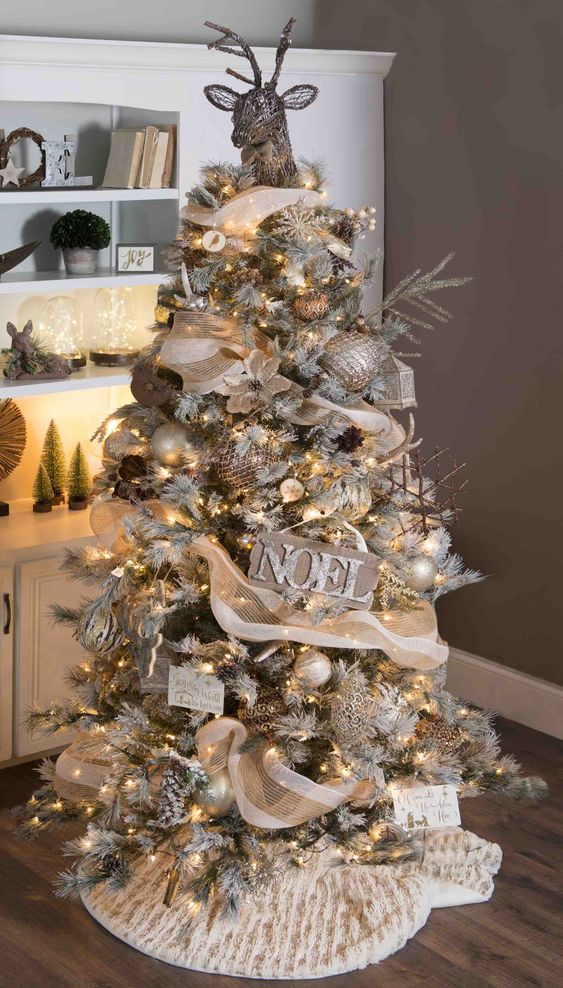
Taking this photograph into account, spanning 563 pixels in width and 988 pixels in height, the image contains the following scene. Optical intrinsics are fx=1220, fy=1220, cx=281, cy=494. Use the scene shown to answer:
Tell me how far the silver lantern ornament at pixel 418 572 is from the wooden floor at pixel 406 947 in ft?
2.64

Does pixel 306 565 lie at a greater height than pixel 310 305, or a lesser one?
lesser

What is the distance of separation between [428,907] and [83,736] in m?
0.89

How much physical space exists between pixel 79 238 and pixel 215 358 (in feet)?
3.82

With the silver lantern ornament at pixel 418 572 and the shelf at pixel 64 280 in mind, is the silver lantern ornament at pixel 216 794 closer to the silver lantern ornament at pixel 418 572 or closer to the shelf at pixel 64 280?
the silver lantern ornament at pixel 418 572

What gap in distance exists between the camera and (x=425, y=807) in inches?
102

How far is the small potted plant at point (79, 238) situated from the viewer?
352cm

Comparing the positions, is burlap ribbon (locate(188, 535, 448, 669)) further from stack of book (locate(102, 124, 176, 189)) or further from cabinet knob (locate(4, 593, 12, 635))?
stack of book (locate(102, 124, 176, 189))

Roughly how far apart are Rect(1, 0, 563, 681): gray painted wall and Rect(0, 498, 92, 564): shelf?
121cm

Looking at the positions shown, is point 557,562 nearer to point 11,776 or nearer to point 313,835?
point 313,835

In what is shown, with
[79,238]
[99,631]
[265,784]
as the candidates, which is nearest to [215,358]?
[99,631]

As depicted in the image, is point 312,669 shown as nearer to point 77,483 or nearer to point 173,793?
point 173,793

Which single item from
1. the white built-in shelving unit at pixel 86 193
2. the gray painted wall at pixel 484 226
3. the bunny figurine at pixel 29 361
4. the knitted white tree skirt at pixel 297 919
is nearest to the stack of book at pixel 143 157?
the white built-in shelving unit at pixel 86 193

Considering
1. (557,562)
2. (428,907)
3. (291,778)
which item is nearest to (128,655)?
(291,778)

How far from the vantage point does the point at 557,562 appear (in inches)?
148
